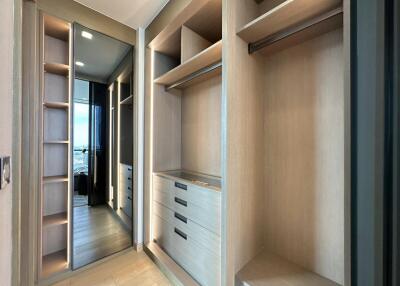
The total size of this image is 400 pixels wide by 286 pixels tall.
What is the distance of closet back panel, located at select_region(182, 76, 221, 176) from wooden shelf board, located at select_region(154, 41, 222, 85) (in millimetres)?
253

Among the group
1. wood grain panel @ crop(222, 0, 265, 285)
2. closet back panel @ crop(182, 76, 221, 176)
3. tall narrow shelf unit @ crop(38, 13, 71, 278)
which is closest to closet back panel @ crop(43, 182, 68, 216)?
tall narrow shelf unit @ crop(38, 13, 71, 278)

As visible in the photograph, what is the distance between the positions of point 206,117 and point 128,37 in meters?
1.35

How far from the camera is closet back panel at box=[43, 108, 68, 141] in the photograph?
1876 mm

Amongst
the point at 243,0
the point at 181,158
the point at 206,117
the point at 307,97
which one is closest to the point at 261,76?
the point at 307,97

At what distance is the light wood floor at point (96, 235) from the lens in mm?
1888

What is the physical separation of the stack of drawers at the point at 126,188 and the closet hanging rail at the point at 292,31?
1.90 meters

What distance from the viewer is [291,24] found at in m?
1.18

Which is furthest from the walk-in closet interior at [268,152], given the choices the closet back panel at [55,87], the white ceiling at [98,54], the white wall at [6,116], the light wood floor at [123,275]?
the closet back panel at [55,87]

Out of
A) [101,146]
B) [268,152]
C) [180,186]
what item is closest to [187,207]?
[180,186]

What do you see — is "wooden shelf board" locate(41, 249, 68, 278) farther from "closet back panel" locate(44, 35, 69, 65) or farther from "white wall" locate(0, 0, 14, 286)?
"closet back panel" locate(44, 35, 69, 65)

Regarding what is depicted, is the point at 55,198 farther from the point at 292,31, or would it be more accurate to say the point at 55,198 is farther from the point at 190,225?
the point at 292,31

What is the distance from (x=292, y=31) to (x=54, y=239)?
9.13ft

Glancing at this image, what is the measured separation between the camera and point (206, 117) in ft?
6.51

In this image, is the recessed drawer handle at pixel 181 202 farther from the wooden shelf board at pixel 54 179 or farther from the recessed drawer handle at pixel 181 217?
the wooden shelf board at pixel 54 179
